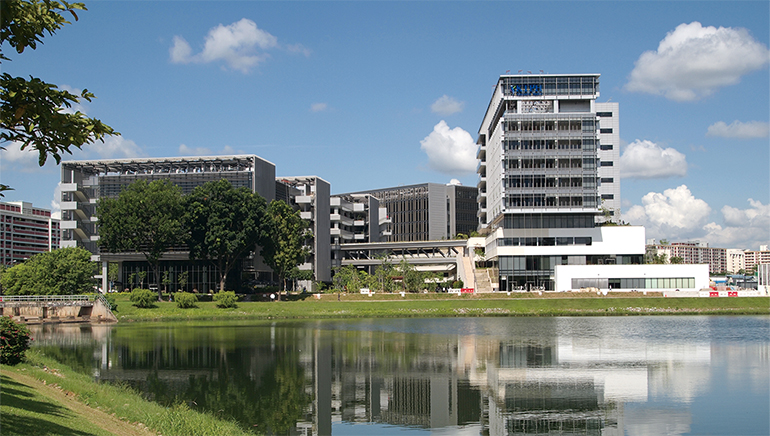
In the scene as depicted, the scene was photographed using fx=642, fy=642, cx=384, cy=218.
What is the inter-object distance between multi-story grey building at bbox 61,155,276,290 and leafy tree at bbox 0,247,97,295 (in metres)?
23.6

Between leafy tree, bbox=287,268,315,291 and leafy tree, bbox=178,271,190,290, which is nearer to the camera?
leafy tree, bbox=178,271,190,290

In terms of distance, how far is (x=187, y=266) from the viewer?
11544cm

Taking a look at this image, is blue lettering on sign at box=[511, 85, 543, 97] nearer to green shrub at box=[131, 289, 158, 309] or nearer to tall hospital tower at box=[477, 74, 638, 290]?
tall hospital tower at box=[477, 74, 638, 290]

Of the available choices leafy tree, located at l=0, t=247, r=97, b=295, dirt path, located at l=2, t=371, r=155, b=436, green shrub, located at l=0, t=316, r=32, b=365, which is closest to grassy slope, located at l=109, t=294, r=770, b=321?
leafy tree, located at l=0, t=247, r=97, b=295

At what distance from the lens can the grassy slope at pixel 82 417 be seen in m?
17.3

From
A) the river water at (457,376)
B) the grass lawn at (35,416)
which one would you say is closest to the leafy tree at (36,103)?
the grass lawn at (35,416)

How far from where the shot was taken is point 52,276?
3359 inches

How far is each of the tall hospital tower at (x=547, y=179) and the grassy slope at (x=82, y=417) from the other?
89306mm

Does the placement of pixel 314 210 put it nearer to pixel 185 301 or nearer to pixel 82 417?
pixel 185 301

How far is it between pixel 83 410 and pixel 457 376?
64.5ft

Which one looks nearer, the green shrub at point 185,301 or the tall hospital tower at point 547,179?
the green shrub at point 185,301

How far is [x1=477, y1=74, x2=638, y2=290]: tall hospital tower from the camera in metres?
110

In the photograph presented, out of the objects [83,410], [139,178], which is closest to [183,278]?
[139,178]

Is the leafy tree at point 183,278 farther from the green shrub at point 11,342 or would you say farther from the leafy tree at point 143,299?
the green shrub at point 11,342
